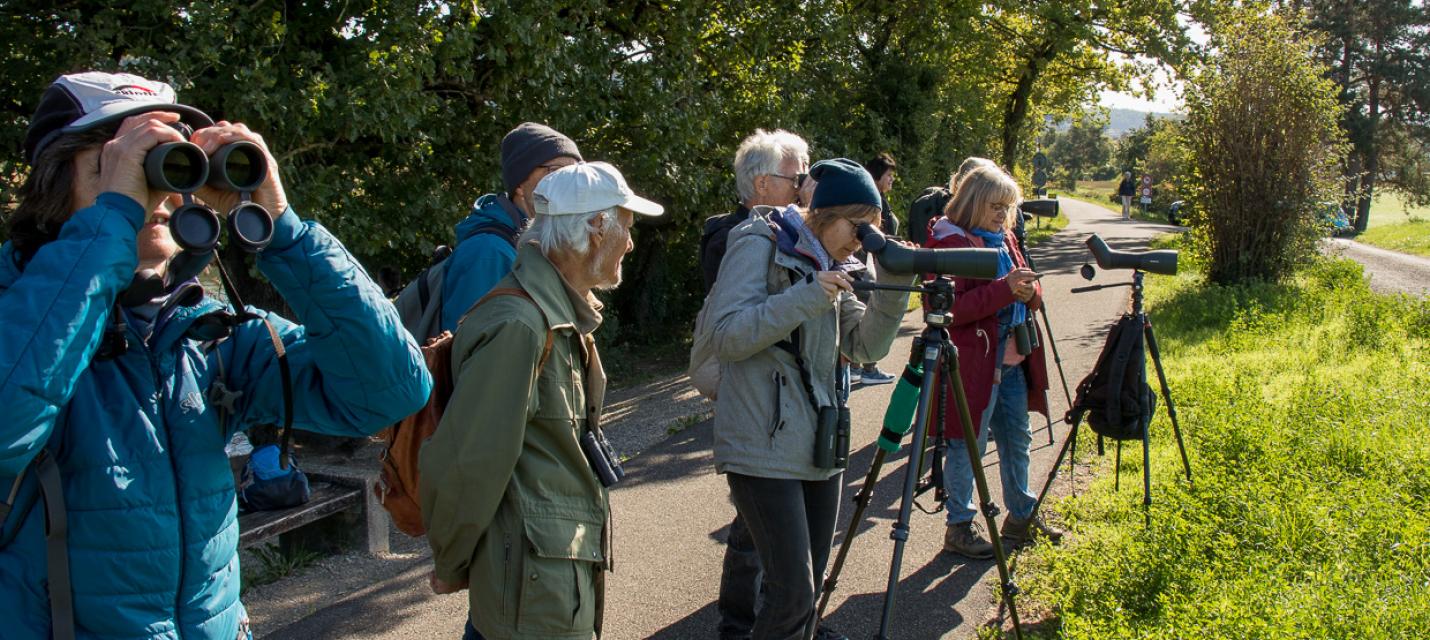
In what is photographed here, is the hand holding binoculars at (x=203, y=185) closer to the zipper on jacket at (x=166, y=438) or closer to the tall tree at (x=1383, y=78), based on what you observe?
the zipper on jacket at (x=166, y=438)

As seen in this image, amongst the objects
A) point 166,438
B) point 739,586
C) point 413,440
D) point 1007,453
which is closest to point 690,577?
point 739,586

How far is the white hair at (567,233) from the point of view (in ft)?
8.89

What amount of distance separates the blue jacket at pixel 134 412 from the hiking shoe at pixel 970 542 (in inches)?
147

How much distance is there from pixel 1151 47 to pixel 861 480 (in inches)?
852

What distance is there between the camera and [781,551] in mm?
3385

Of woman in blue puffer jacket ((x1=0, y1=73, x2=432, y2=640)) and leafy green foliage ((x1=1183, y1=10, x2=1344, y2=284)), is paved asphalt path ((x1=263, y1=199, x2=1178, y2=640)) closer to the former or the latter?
woman in blue puffer jacket ((x1=0, y1=73, x2=432, y2=640))

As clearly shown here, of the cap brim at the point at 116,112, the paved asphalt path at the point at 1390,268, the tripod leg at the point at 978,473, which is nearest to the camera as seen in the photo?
the cap brim at the point at 116,112

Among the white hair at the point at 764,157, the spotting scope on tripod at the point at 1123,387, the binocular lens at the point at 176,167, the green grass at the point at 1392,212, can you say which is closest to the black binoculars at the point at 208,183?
the binocular lens at the point at 176,167

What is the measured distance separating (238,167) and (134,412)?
1.65 feet

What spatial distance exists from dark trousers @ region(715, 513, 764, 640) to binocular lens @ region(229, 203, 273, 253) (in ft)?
8.40

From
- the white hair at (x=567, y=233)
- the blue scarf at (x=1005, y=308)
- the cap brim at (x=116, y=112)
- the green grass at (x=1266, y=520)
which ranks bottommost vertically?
the green grass at (x=1266, y=520)

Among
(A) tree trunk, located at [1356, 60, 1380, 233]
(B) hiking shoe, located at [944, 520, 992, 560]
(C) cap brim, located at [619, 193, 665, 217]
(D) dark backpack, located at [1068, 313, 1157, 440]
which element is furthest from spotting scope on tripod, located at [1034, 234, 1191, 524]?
(A) tree trunk, located at [1356, 60, 1380, 233]

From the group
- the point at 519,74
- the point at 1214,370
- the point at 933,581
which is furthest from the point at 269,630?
the point at 1214,370

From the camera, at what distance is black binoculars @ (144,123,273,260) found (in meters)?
1.71
